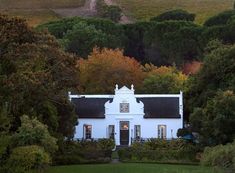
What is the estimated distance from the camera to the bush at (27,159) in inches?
1350

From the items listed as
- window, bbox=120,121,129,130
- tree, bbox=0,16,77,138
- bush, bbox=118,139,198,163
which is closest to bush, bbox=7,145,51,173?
tree, bbox=0,16,77,138

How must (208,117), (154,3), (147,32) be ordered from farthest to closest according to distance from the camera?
1. (154,3)
2. (147,32)
3. (208,117)

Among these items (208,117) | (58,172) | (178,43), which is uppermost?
(178,43)

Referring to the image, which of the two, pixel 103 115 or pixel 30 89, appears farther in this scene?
pixel 103 115

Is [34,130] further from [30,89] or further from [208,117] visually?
[208,117]

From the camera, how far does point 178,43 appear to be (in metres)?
85.2

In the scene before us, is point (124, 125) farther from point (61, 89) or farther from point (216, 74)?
point (61, 89)

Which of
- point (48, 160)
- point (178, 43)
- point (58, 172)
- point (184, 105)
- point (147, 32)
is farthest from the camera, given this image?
point (147, 32)

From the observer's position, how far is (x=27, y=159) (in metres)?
34.2

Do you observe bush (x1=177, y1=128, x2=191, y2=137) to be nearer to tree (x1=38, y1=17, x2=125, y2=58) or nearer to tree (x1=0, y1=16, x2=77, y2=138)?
tree (x1=0, y1=16, x2=77, y2=138)

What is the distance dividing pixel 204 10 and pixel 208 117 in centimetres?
9676

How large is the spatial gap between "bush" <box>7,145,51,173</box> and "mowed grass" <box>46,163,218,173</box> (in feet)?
15.9

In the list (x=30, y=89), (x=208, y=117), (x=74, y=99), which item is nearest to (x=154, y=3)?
(x=74, y=99)

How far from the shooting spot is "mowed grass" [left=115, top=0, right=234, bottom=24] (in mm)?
139375
